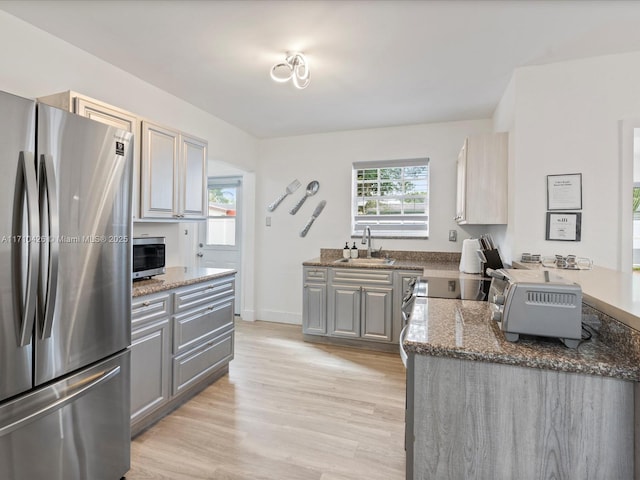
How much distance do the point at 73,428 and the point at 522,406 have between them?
5.65 feet

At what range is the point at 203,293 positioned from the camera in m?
2.49

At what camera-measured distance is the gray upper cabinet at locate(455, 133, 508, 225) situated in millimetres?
2674

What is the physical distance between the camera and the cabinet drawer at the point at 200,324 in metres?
2.27

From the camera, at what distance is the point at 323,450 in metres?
1.88

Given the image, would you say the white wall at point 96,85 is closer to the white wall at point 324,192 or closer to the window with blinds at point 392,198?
the white wall at point 324,192

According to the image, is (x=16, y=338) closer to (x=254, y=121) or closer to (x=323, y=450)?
(x=323, y=450)

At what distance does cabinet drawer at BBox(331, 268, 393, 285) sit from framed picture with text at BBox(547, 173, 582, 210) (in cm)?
151

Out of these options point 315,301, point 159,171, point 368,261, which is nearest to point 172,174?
point 159,171

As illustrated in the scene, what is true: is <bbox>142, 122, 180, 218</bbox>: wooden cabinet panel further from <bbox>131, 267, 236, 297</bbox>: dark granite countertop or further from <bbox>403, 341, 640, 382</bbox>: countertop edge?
<bbox>403, 341, 640, 382</bbox>: countertop edge

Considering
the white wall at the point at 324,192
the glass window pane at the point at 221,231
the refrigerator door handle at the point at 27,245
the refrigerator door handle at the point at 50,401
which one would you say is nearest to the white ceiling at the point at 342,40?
the white wall at the point at 324,192

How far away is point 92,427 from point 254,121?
123 inches

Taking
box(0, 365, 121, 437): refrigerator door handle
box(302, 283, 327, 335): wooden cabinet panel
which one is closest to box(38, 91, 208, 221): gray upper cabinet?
box(0, 365, 121, 437): refrigerator door handle

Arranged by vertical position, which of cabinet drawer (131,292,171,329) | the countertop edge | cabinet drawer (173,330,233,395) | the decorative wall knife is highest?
the decorative wall knife

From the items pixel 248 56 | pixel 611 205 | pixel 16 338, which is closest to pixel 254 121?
pixel 248 56
